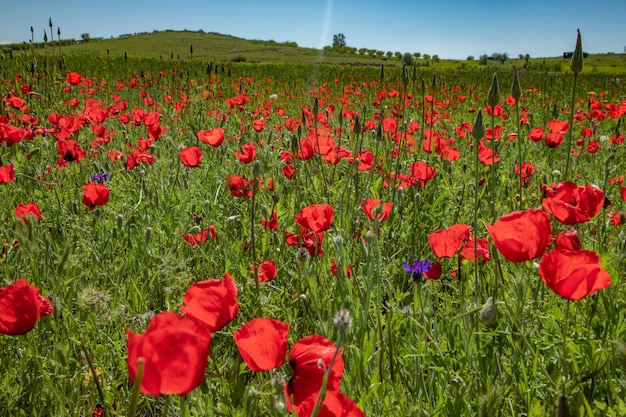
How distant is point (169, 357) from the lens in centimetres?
62

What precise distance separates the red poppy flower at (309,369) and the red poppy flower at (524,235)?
0.49 metres

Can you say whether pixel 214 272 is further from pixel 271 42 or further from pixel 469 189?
pixel 271 42

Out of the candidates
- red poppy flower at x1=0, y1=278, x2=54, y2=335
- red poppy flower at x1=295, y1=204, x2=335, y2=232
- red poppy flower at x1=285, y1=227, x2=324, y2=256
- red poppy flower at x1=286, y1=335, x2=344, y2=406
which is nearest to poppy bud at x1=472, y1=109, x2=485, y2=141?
red poppy flower at x1=295, y1=204, x2=335, y2=232

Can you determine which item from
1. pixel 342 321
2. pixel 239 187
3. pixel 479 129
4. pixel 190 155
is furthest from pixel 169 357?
pixel 190 155

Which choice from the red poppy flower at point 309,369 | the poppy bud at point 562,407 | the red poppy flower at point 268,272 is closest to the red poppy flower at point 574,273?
the poppy bud at point 562,407

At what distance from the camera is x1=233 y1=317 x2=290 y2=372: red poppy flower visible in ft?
2.86

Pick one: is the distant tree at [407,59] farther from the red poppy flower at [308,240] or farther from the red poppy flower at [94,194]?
the red poppy flower at [94,194]

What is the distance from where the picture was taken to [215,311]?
0.94 m

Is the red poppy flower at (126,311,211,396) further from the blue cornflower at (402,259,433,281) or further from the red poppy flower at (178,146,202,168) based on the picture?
the red poppy flower at (178,146,202,168)

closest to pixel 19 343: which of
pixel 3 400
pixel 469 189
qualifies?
pixel 3 400

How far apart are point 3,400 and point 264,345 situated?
40.9 inches

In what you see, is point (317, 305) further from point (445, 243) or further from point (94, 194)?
point (94, 194)

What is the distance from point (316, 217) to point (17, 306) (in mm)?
891

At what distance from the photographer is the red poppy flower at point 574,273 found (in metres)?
0.96
